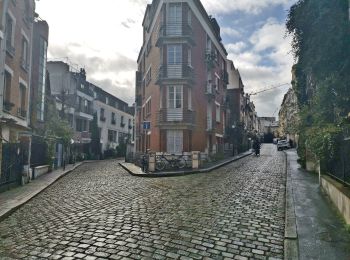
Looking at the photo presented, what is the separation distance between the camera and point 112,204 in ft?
30.8

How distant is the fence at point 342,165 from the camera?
820cm

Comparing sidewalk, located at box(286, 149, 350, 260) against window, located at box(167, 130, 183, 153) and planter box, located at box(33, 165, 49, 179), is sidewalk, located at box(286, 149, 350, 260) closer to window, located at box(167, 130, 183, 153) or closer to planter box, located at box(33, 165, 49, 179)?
window, located at box(167, 130, 183, 153)

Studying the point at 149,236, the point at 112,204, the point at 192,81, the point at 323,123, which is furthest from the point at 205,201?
the point at 192,81

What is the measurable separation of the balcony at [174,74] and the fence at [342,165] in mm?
15054

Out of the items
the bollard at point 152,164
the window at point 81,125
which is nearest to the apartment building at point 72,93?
the window at point 81,125

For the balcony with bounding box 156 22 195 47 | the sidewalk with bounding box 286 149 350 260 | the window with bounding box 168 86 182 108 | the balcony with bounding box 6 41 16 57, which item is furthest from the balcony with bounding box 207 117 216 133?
the sidewalk with bounding box 286 149 350 260

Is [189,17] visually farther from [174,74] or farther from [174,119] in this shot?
[174,119]

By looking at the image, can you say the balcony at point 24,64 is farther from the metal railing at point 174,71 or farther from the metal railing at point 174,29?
the metal railing at point 174,29

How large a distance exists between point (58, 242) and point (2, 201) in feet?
18.9

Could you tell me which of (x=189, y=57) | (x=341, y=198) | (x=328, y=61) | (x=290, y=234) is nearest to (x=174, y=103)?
(x=189, y=57)

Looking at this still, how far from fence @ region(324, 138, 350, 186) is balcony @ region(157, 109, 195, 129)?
14011 millimetres

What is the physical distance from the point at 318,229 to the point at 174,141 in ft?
58.5

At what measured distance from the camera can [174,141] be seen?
24.1m

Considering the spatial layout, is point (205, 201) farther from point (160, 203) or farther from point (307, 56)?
point (307, 56)
